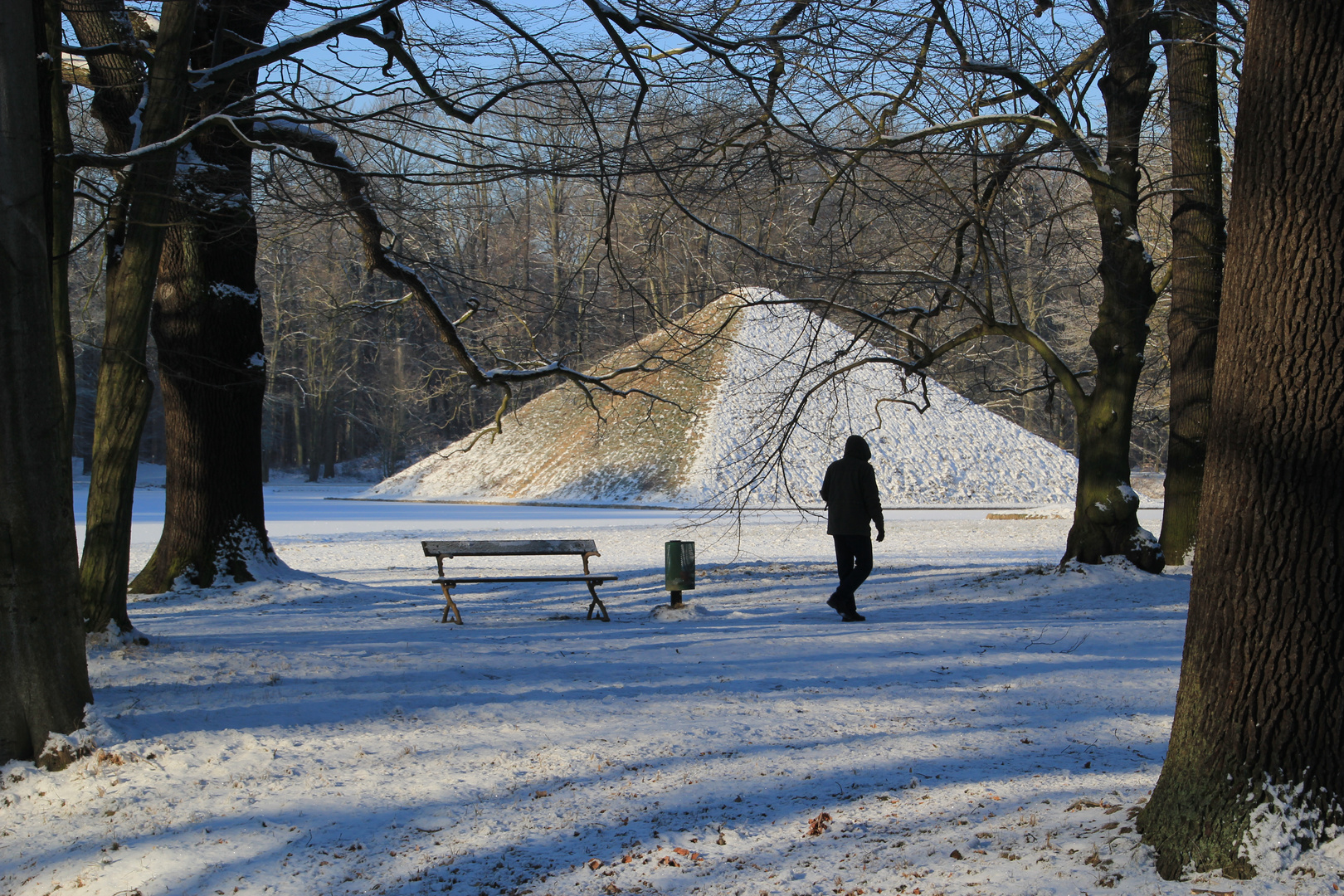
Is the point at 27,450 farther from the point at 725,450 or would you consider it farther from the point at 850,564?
the point at 725,450

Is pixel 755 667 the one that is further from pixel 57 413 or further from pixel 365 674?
pixel 57 413

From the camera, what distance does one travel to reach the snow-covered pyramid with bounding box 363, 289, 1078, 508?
30.3 metres

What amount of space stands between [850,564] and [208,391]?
6018 millimetres

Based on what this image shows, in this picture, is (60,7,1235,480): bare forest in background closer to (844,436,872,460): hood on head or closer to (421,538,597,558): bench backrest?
(844,436,872,460): hood on head

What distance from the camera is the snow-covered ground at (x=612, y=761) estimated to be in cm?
324

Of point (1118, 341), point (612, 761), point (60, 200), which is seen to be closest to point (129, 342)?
point (60, 200)

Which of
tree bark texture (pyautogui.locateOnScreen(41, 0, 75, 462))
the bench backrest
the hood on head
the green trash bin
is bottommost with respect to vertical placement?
the green trash bin

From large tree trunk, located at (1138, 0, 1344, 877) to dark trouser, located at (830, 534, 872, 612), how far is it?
5.28m

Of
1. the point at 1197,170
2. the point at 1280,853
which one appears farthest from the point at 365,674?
the point at 1197,170

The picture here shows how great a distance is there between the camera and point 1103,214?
10172mm

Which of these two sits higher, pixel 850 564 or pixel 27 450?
pixel 27 450

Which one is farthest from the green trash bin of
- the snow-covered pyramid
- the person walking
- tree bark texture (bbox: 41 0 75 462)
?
the snow-covered pyramid

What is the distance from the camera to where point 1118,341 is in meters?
10.4

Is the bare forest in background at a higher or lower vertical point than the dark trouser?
higher
